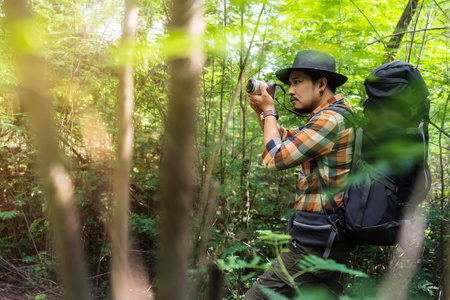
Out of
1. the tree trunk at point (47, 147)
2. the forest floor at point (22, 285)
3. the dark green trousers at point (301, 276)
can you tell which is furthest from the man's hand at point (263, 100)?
the forest floor at point (22, 285)

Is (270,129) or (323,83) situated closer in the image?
(270,129)

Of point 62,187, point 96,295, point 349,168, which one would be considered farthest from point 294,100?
point 96,295

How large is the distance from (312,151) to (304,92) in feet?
1.41

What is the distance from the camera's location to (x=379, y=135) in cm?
161

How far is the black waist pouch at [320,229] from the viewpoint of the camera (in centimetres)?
172

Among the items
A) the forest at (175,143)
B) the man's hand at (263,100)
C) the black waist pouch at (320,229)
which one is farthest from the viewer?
the man's hand at (263,100)

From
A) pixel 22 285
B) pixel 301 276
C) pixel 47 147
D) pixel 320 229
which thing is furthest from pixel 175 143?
pixel 22 285

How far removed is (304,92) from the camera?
1.96 meters

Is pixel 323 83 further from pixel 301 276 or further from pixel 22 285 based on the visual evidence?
pixel 22 285

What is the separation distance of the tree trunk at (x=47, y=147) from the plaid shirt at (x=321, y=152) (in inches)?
49.8

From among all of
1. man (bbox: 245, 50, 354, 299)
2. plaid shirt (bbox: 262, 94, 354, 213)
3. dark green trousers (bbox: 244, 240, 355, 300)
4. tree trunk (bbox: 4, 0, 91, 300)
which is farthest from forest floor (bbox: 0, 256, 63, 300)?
tree trunk (bbox: 4, 0, 91, 300)

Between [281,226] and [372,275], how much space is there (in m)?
1.23

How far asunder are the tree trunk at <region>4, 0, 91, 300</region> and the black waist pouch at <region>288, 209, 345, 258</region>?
4.46ft

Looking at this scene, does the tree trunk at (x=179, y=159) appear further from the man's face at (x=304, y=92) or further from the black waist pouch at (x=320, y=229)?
the man's face at (x=304, y=92)
